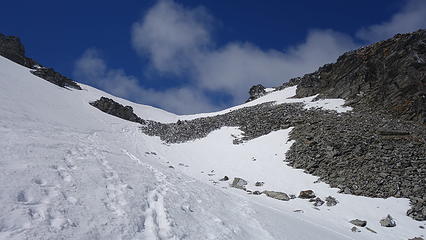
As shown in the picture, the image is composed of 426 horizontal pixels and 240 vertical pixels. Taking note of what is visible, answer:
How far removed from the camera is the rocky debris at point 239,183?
17.8 meters

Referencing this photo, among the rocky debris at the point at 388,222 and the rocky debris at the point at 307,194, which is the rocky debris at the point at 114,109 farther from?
the rocky debris at the point at 388,222

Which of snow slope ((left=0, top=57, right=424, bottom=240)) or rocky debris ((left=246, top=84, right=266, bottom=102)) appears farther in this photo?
rocky debris ((left=246, top=84, right=266, bottom=102))

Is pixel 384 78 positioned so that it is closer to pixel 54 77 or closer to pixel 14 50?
pixel 54 77

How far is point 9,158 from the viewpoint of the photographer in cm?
983

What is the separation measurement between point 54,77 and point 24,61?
31.4 feet

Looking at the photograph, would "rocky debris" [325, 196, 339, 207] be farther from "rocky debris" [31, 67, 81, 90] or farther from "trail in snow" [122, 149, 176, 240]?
"rocky debris" [31, 67, 81, 90]

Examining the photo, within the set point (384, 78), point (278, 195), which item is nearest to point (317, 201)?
point (278, 195)

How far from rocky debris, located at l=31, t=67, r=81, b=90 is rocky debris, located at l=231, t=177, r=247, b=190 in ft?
154

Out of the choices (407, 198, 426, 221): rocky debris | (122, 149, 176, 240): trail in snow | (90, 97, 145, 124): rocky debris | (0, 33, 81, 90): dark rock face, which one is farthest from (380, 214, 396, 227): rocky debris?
(0, 33, 81, 90): dark rock face

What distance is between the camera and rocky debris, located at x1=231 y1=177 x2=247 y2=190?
17.8 meters

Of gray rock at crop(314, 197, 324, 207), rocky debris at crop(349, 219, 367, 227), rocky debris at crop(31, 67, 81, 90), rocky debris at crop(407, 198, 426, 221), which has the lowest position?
rocky debris at crop(349, 219, 367, 227)

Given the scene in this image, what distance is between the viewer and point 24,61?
60.2m

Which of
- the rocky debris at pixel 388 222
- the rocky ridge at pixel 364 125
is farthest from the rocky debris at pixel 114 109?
the rocky debris at pixel 388 222

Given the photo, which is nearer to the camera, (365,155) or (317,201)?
(317,201)
